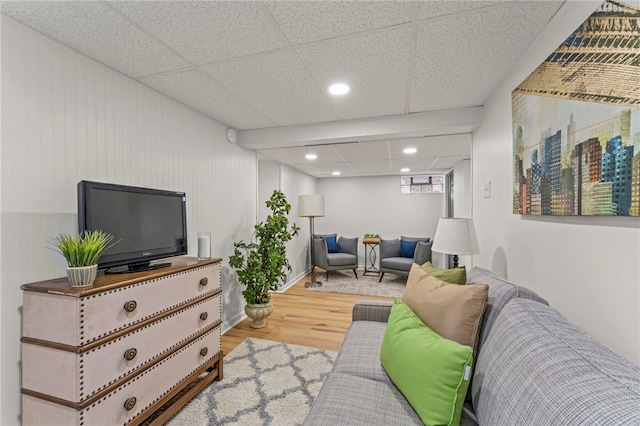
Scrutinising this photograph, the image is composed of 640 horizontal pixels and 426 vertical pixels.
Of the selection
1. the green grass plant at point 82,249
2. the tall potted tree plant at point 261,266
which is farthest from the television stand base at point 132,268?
the tall potted tree plant at point 261,266

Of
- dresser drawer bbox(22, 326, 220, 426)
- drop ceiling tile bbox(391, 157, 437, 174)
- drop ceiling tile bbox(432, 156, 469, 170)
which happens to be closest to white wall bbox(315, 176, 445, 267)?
drop ceiling tile bbox(391, 157, 437, 174)

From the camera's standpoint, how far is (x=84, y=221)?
1.44m

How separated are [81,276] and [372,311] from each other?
5.74 ft

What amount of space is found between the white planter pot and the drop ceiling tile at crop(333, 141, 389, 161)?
2.75 m

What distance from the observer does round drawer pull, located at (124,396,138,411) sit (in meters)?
1.40

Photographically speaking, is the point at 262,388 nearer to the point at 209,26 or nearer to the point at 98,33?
the point at 209,26

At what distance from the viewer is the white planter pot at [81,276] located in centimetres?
126

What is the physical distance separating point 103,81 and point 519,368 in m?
2.65

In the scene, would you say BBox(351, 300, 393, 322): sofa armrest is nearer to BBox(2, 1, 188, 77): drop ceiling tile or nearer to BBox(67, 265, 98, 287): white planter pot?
BBox(67, 265, 98, 287): white planter pot

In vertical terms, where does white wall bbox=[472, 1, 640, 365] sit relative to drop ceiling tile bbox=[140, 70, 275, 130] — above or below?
below

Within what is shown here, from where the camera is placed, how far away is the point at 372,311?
2.02m

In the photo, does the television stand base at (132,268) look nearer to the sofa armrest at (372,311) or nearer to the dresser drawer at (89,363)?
the dresser drawer at (89,363)

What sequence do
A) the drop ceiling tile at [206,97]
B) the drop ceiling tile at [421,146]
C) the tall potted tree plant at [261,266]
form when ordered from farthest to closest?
the drop ceiling tile at [421,146] → the tall potted tree plant at [261,266] → the drop ceiling tile at [206,97]

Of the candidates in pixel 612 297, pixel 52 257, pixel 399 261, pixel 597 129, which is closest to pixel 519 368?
pixel 612 297
